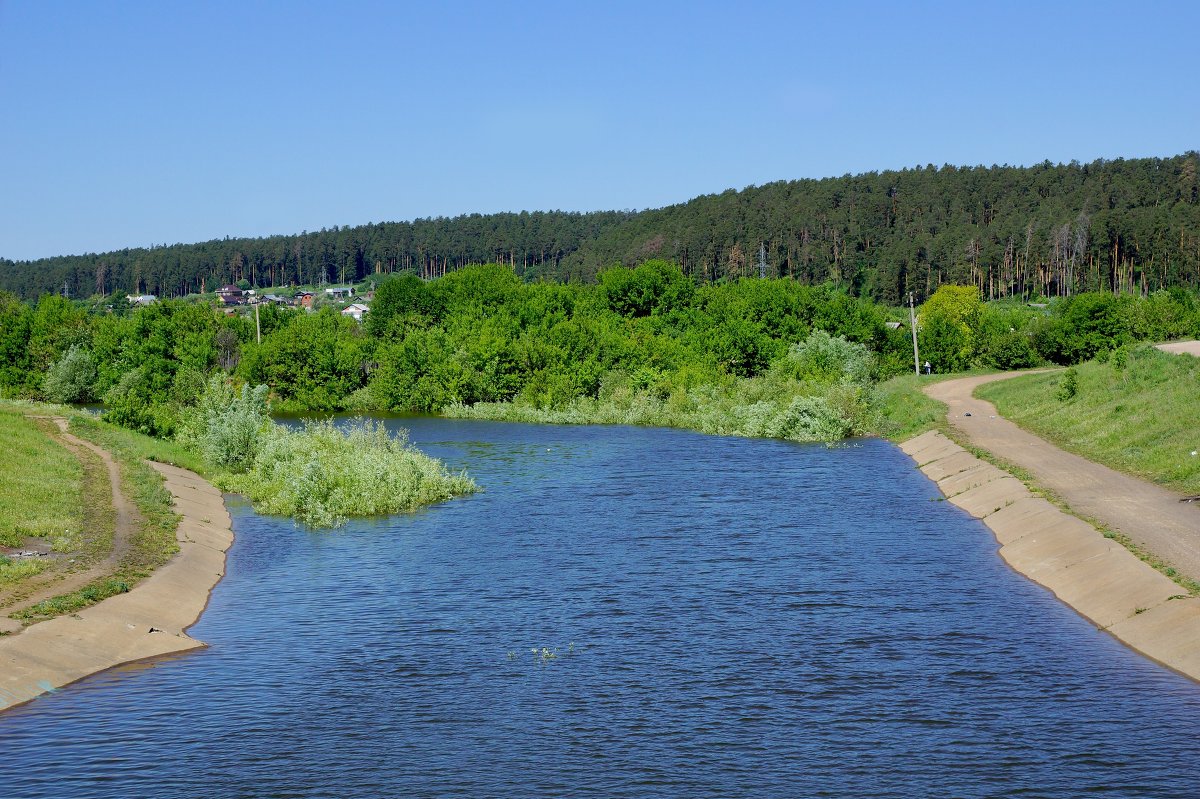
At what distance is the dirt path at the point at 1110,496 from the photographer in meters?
32.2

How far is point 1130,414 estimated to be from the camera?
185 feet

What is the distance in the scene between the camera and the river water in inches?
753

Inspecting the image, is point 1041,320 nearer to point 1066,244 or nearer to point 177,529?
point 1066,244

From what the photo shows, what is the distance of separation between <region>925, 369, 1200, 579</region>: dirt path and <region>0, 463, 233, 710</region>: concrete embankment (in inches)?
977

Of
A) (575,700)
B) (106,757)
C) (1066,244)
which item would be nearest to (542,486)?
(575,700)

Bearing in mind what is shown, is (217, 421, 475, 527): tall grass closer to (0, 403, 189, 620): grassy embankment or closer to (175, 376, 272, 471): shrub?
(175, 376, 272, 471): shrub

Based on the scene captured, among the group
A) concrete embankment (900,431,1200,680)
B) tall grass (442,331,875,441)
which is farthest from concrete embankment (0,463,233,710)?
tall grass (442,331,875,441)

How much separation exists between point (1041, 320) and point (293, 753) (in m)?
119

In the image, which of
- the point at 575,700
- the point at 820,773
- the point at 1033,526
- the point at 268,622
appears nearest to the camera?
the point at 820,773

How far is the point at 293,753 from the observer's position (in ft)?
66.6

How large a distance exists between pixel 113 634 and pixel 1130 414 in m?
47.6

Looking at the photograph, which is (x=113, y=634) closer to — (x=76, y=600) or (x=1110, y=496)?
(x=76, y=600)

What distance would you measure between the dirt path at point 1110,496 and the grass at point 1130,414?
1.02 meters

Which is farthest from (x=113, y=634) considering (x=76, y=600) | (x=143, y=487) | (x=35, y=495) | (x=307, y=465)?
(x=307, y=465)
